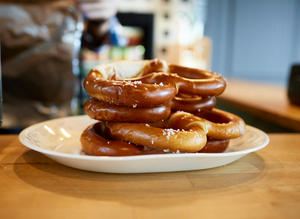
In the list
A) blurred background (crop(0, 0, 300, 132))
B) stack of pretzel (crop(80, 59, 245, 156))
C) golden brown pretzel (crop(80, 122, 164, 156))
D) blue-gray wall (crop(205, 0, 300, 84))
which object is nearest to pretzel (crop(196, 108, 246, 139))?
stack of pretzel (crop(80, 59, 245, 156))

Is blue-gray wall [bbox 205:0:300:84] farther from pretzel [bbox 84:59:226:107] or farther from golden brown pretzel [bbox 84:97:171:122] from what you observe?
golden brown pretzel [bbox 84:97:171:122]

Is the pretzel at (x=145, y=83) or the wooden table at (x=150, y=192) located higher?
the pretzel at (x=145, y=83)

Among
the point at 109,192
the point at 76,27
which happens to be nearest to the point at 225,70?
the point at 76,27

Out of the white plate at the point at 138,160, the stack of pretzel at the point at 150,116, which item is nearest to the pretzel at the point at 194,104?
the stack of pretzel at the point at 150,116

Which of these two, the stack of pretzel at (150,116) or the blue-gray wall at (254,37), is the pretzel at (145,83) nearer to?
the stack of pretzel at (150,116)

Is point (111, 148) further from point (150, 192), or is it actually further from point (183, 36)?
point (183, 36)

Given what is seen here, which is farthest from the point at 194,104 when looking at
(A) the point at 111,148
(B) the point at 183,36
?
(B) the point at 183,36

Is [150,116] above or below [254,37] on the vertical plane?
below
